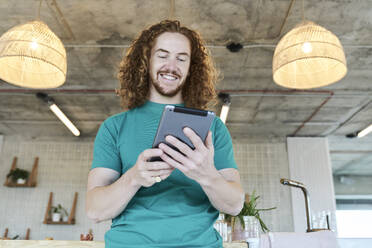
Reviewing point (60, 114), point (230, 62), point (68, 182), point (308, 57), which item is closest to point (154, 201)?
point (308, 57)

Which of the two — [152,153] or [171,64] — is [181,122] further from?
[171,64]

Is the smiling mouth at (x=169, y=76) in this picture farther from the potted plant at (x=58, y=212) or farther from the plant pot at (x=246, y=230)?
the potted plant at (x=58, y=212)

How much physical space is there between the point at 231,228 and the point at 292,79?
129cm

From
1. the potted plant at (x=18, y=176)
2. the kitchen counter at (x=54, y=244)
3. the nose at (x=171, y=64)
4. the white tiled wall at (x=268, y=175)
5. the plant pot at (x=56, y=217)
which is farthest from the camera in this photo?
the potted plant at (x=18, y=176)

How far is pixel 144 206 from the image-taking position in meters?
0.96

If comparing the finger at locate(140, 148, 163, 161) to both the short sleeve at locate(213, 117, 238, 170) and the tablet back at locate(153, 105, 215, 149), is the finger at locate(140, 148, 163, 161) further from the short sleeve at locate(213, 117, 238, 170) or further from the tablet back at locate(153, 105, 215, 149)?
the short sleeve at locate(213, 117, 238, 170)

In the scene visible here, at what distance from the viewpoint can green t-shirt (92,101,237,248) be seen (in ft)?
2.99

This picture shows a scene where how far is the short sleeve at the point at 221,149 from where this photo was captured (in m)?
1.09

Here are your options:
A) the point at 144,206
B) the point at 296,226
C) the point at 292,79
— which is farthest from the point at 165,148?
the point at 296,226

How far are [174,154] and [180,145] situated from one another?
25mm

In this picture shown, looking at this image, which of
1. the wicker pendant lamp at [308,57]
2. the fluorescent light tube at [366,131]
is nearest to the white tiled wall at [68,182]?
the fluorescent light tube at [366,131]

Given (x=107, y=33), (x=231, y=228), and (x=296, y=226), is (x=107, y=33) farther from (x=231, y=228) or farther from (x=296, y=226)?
(x=296, y=226)

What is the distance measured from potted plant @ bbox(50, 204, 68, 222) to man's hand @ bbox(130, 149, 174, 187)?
756 centimetres

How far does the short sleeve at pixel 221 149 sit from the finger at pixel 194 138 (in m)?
0.24
